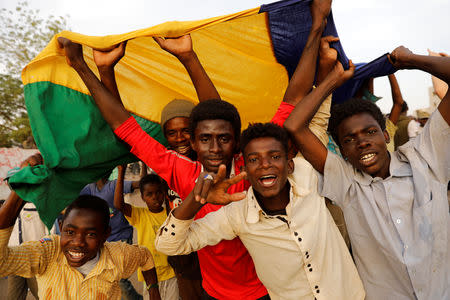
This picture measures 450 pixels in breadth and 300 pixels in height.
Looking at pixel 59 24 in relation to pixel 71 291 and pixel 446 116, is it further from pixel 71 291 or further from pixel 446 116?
pixel 446 116

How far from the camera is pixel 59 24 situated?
630 inches

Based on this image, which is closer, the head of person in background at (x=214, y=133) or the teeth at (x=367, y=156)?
the teeth at (x=367, y=156)

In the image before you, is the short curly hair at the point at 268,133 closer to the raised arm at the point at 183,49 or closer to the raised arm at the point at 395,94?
the raised arm at the point at 183,49

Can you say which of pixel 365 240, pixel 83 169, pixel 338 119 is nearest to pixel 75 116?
pixel 83 169

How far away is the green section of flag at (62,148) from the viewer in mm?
1866

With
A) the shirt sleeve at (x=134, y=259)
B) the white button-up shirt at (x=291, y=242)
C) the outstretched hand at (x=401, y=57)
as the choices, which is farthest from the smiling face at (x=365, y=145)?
the shirt sleeve at (x=134, y=259)

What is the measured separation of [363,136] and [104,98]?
6.14ft

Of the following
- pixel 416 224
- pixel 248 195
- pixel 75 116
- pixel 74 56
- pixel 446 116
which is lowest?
pixel 416 224

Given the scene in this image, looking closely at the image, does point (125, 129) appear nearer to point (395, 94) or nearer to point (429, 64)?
point (429, 64)

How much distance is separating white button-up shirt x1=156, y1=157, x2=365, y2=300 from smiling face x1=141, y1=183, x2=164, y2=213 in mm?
1987

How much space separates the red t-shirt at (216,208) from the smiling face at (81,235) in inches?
26.3

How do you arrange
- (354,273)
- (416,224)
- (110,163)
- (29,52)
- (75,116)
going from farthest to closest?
1. (29,52)
2. (110,163)
3. (75,116)
4. (354,273)
5. (416,224)

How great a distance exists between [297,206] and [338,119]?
2.42ft

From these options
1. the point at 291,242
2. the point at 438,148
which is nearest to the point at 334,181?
the point at 291,242
